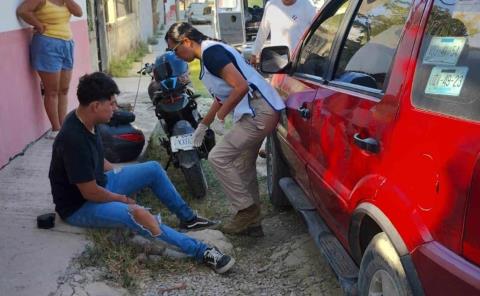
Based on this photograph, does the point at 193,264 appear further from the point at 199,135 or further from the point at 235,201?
the point at 199,135

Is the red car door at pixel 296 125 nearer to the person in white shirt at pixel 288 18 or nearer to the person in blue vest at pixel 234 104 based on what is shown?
the person in blue vest at pixel 234 104

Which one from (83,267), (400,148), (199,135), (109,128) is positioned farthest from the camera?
(109,128)

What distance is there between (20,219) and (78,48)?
3905mm

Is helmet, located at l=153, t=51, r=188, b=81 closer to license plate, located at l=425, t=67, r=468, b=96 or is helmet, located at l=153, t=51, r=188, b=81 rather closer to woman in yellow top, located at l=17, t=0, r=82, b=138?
woman in yellow top, located at l=17, t=0, r=82, b=138

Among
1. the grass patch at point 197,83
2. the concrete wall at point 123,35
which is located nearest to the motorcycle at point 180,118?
the grass patch at point 197,83

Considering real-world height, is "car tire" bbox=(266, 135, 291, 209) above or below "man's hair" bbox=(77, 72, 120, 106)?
below

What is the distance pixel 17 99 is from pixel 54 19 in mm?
892

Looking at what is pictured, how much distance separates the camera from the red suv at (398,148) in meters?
1.77

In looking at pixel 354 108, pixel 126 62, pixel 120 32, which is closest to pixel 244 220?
pixel 354 108

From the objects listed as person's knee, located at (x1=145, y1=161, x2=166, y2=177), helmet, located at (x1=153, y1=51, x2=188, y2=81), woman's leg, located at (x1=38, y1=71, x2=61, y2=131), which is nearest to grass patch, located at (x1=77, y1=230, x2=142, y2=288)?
person's knee, located at (x1=145, y1=161, x2=166, y2=177)

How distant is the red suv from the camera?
5.79ft

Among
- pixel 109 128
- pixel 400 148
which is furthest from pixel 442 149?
pixel 109 128

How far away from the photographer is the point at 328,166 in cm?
291

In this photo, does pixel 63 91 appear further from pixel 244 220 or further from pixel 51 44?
pixel 244 220
